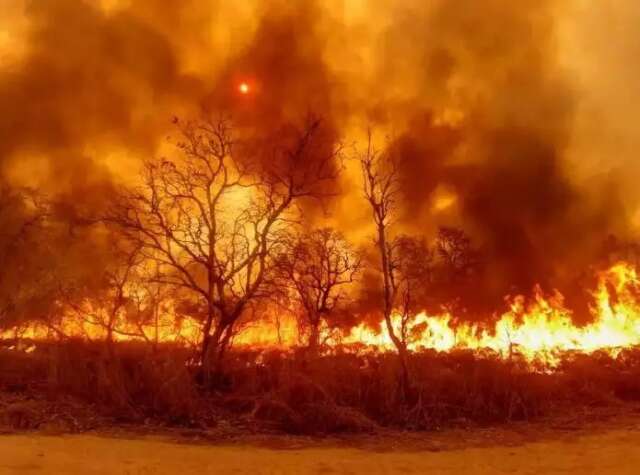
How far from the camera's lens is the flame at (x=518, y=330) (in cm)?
2106

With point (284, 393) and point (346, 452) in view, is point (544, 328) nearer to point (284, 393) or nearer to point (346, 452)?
point (284, 393)

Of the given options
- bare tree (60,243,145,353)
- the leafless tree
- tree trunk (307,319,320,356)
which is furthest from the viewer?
the leafless tree

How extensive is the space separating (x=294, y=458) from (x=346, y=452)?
44.5 inches

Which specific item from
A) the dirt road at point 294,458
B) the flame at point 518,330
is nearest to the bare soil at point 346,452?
the dirt road at point 294,458

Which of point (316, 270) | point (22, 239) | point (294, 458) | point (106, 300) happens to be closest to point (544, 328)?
point (316, 270)

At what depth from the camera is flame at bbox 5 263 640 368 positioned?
2106cm

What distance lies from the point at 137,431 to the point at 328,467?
4.75 meters

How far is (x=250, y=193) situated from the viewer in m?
22.8

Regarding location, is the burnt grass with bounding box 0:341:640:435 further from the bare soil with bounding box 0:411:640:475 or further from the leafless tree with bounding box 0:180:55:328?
the leafless tree with bounding box 0:180:55:328

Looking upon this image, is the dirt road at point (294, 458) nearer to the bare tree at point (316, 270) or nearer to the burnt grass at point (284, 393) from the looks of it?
the burnt grass at point (284, 393)

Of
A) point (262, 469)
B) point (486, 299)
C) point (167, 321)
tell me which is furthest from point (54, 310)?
point (486, 299)

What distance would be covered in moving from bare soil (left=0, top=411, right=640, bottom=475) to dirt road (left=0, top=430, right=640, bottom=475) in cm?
2

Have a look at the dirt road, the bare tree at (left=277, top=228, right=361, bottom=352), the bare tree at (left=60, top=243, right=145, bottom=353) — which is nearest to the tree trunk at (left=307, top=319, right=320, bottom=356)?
the bare tree at (left=277, top=228, right=361, bottom=352)

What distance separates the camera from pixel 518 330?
22344mm
